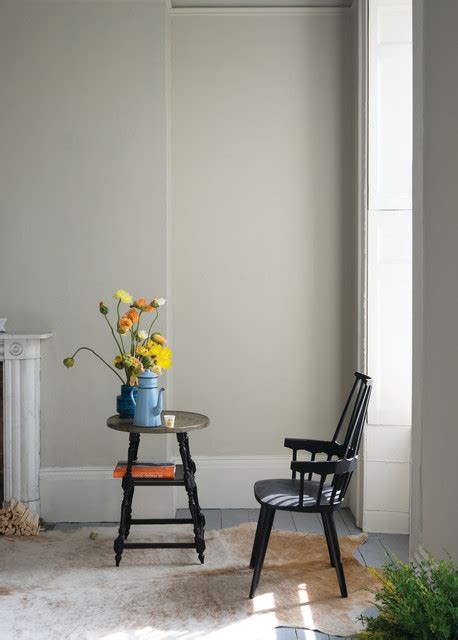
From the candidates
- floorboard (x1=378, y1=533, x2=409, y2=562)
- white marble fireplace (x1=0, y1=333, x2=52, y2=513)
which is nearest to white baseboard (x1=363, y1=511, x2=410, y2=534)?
floorboard (x1=378, y1=533, x2=409, y2=562)

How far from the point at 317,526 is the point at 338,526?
5.1 inches

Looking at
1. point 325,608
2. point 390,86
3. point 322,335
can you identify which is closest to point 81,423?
point 322,335

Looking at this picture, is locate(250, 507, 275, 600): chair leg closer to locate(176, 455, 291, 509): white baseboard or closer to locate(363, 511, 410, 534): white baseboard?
locate(363, 511, 410, 534): white baseboard

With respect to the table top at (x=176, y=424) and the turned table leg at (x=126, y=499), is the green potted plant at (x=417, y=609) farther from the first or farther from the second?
the turned table leg at (x=126, y=499)

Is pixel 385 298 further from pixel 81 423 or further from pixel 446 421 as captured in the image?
pixel 81 423

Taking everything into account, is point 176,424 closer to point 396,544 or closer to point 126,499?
point 126,499

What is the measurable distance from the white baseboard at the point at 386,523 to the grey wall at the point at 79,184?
1288 mm

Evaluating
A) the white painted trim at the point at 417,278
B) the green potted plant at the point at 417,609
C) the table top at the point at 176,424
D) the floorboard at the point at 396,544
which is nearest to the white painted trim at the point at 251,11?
the white painted trim at the point at 417,278

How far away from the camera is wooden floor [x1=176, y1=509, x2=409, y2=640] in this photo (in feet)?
11.8

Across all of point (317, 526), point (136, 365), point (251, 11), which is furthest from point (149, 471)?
point (251, 11)

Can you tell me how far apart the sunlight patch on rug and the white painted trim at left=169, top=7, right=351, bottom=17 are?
318cm

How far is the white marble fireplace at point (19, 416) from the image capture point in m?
4.04

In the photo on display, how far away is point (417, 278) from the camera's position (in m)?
2.84

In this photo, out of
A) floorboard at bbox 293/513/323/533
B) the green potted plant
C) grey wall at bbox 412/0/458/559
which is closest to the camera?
the green potted plant
